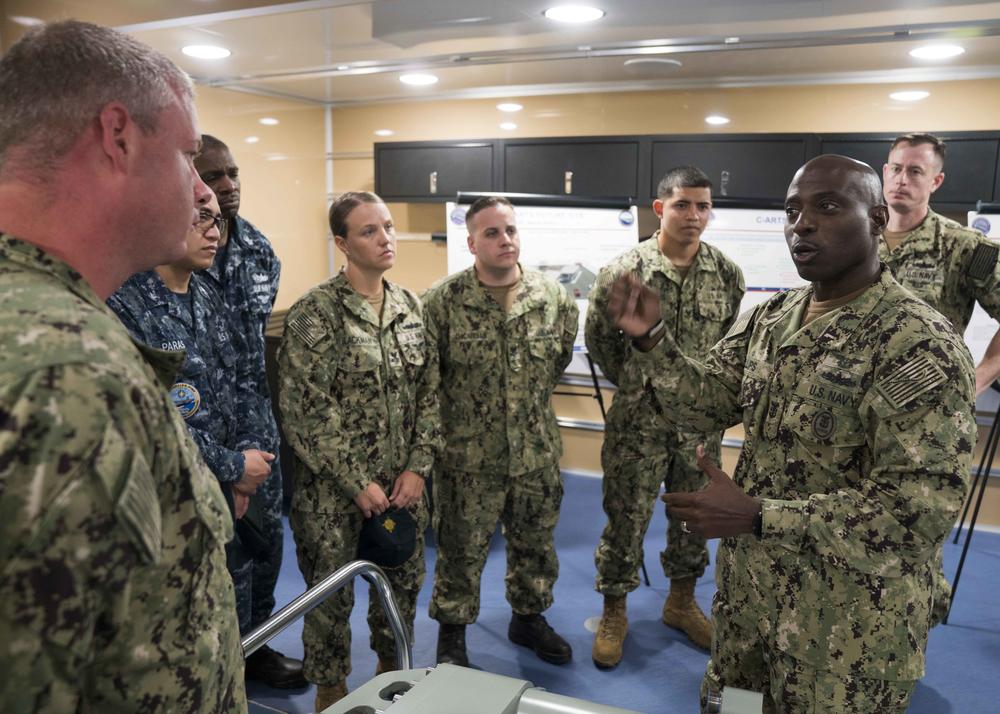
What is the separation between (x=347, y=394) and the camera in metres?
2.44

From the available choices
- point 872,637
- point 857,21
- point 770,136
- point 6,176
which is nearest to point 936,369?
point 872,637

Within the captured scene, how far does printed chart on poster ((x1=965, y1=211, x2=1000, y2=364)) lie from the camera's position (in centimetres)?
384

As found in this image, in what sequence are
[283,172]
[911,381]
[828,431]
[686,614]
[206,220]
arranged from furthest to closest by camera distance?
[283,172]
[686,614]
[206,220]
[828,431]
[911,381]

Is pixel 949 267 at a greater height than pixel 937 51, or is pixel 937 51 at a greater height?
pixel 937 51

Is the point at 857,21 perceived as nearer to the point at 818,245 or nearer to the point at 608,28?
the point at 608,28

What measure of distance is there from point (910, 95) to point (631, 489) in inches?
123

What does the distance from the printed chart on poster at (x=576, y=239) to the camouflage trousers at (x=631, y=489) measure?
1.47 metres

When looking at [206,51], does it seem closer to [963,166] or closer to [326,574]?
[326,574]

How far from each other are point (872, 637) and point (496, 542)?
275 cm

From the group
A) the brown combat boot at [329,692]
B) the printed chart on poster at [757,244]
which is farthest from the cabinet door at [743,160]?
the brown combat boot at [329,692]

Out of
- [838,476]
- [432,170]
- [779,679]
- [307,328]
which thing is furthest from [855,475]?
[432,170]

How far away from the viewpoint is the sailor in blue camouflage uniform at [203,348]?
2018 mm

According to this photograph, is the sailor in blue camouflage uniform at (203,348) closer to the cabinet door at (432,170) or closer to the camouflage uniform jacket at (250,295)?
the camouflage uniform jacket at (250,295)

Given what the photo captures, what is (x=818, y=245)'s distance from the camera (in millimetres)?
1607
